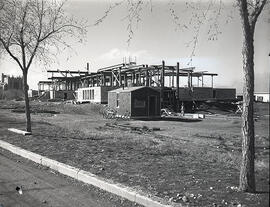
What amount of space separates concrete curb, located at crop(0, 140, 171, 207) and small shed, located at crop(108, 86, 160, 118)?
22076 millimetres

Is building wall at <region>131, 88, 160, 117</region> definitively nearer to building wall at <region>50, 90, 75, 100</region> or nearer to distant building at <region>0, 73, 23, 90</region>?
building wall at <region>50, 90, 75, 100</region>

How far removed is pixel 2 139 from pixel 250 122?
11.3 metres

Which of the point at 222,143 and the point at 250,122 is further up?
the point at 250,122

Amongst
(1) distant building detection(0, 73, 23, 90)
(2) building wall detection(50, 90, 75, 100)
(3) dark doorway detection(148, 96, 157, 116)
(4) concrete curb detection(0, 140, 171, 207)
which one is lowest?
(4) concrete curb detection(0, 140, 171, 207)

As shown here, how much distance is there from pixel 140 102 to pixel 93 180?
2652cm

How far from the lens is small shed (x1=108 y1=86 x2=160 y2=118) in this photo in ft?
111

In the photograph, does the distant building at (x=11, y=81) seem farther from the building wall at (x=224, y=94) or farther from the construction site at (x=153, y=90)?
the building wall at (x=224, y=94)

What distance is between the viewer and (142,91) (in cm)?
A: 3422

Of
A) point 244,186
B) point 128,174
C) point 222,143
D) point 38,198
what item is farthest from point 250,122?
point 222,143

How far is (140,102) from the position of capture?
1352 inches

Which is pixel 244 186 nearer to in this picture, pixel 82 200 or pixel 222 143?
pixel 82 200

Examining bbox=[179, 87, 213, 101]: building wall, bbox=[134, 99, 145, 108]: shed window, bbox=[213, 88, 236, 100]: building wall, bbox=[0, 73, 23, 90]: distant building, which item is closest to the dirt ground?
bbox=[134, 99, 145, 108]: shed window

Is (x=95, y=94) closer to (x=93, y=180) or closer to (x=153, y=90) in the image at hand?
(x=153, y=90)

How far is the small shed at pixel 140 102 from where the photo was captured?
3381 cm
